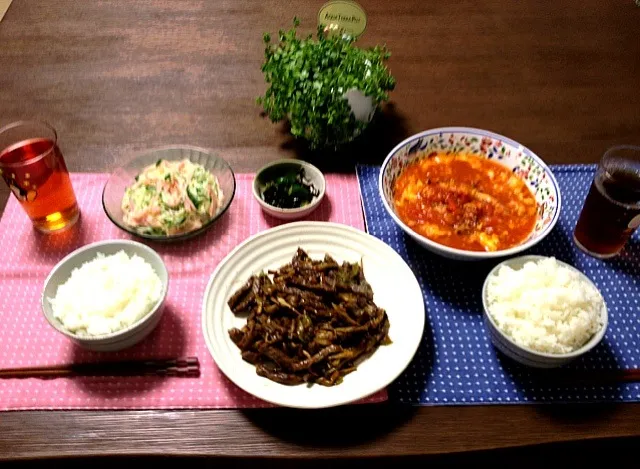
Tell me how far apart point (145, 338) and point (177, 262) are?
285 millimetres

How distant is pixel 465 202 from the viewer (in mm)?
1820

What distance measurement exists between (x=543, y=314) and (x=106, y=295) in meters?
1.15

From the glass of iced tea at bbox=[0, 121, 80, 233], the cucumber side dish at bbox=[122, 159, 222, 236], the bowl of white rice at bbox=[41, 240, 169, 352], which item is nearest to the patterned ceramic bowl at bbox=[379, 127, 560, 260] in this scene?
the cucumber side dish at bbox=[122, 159, 222, 236]

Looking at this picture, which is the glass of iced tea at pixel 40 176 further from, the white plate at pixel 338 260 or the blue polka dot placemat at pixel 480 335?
the blue polka dot placemat at pixel 480 335

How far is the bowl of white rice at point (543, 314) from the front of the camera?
137 cm

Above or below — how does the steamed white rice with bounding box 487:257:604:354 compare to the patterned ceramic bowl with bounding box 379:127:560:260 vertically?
below

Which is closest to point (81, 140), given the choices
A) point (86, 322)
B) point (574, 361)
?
point (86, 322)

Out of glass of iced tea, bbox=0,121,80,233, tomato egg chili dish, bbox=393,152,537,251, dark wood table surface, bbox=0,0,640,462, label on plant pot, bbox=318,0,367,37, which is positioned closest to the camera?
dark wood table surface, bbox=0,0,640,462

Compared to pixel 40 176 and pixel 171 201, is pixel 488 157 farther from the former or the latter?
pixel 40 176

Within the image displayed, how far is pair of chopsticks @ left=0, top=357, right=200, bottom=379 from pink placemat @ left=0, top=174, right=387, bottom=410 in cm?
2

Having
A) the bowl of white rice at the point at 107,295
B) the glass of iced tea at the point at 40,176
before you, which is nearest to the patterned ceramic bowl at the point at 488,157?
the bowl of white rice at the point at 107,295

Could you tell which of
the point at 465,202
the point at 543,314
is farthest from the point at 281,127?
the point at 543,314

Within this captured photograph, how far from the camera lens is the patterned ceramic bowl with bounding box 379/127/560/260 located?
1.71 meters

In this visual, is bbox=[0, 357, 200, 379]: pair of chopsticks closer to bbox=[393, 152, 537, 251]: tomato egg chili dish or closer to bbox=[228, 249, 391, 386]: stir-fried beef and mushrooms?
bbox=[228, 249, 391, 386]: stir-fried beef and mushrooms
